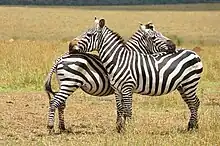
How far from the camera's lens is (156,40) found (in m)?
11.9

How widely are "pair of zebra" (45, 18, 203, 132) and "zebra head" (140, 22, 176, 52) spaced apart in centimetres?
11

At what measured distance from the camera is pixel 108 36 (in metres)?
11.5

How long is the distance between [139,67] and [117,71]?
0.45m

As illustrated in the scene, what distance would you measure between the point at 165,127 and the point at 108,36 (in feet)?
6.72

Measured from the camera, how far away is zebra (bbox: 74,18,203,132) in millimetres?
11234

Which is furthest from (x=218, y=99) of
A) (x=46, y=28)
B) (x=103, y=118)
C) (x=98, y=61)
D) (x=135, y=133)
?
(x=46, y=28)

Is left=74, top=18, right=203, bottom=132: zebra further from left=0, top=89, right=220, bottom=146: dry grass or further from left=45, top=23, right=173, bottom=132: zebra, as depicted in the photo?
left=0, top=89, right=220, bottom=146: dry grass

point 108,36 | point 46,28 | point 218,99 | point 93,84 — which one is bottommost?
point 46,28

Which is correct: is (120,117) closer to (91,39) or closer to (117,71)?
(117,71)

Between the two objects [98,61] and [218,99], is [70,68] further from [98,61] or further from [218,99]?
[218,99]

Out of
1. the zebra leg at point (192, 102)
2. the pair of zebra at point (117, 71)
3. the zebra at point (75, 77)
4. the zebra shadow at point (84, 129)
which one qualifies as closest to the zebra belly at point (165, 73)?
the pair of zebra at point (117, 71)

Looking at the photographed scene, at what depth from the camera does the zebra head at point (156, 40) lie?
11.8 m

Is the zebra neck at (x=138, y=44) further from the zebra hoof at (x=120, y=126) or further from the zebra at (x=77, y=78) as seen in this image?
the zebra hoof at (x=120, y=126)

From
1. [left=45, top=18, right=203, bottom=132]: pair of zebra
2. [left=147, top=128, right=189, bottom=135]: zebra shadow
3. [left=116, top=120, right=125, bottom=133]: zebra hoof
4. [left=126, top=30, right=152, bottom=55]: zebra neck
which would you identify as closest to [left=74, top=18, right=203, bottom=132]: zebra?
[left=45, top=18, right=203, bottom=132]: pair of zebra
